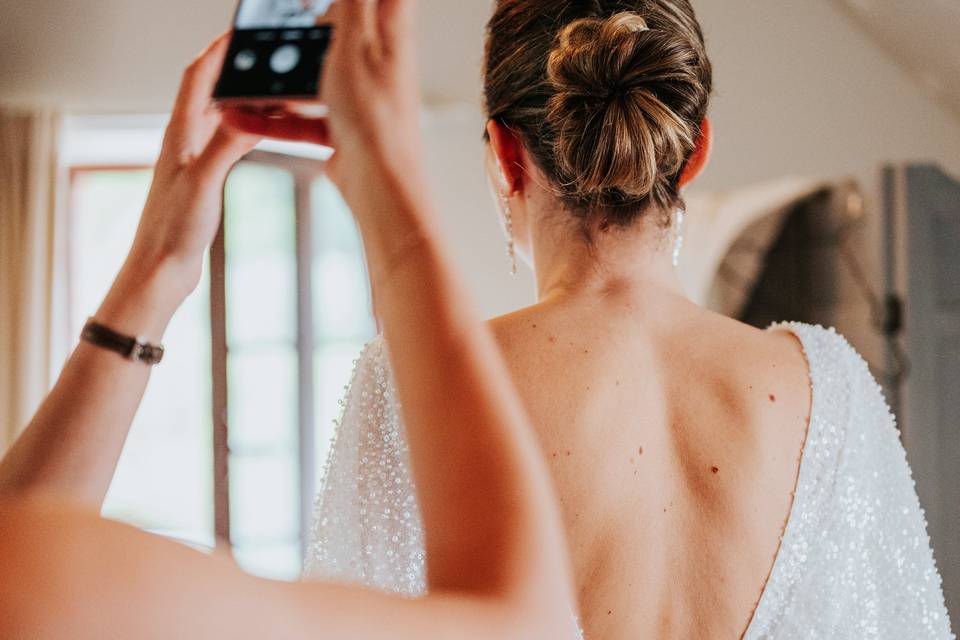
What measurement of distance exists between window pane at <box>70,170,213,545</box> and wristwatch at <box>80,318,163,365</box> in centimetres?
162

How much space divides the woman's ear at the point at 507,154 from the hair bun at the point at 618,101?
0.06 m

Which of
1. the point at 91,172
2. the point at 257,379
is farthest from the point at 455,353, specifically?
the point at 91,172

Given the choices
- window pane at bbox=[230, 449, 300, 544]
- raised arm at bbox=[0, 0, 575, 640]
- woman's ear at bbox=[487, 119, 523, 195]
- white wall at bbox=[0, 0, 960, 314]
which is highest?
white wall at bbox=[0, 0, 960, 314]

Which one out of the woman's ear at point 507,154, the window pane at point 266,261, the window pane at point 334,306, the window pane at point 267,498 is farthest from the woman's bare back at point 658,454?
the window pane at point 334,306

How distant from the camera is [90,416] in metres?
0.30

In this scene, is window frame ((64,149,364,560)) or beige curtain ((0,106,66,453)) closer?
beige curtain ((0,106,66,453))

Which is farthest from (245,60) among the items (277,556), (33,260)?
(277,556)

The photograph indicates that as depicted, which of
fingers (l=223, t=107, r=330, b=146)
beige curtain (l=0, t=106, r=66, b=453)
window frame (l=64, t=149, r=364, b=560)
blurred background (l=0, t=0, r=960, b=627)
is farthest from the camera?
window frame (l=64, t=149, r=364, b=560)

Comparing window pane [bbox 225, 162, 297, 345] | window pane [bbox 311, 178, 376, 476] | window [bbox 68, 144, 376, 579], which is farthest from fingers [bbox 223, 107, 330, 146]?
window pane [bbox 311, 178, 376, 476]

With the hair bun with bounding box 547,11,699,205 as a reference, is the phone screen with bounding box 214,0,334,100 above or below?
below

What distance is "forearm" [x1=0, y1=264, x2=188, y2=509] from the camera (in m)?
0.29

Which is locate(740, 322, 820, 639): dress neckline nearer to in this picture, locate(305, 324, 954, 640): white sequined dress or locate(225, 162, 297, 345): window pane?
locate(305, 324, 954, 640): white sequined dress

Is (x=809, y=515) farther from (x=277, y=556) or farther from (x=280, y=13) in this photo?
(x=277, y=556)

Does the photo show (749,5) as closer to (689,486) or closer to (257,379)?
(257,379)
